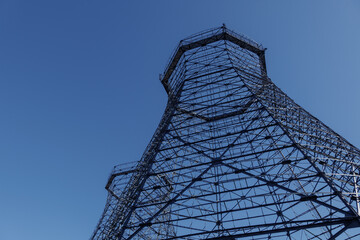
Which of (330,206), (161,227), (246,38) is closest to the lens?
(330,206)

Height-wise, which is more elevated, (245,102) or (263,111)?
(245,102)

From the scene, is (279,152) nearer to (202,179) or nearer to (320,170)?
(320,170)

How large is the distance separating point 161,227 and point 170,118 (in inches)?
345

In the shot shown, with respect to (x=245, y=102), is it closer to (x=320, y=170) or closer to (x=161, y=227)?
(x=320, y=170)

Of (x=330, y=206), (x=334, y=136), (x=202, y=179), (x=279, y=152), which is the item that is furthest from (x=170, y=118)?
(x=330, y=206)

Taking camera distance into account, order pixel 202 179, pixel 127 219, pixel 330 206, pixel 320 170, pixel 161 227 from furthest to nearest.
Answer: pixel 161 227, pixel 202 179, pixel 127 219, pixel 320 170, pixel 330 206

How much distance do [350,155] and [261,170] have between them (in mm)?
3648

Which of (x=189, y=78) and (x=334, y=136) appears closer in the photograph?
(x=334, y=136)

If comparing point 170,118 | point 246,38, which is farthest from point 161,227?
point 246,38

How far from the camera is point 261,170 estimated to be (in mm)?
11352

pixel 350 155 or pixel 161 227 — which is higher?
pixel 161 227

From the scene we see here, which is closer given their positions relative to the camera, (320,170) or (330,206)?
(330,206)

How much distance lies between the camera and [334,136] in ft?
43.8

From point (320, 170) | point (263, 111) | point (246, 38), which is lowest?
point (320, 170)
